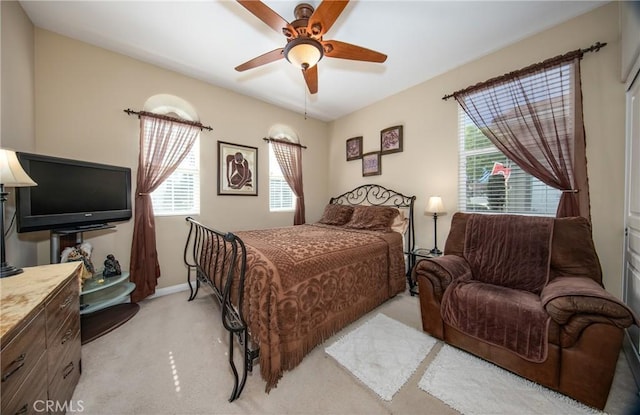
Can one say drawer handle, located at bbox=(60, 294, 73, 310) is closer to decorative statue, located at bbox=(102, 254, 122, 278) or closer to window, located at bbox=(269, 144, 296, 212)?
decorative statue, located at bbox=(102, 254, 122, 278)

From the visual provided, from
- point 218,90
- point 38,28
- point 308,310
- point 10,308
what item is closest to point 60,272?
point 10,308

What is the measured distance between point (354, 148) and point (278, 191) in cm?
166

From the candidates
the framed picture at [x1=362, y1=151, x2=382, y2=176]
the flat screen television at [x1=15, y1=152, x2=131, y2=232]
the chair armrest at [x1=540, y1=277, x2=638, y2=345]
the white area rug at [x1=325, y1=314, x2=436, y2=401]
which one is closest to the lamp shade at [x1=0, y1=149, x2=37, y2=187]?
the flat screen television at [x1=15, y1=152, x2=131, y2=232]

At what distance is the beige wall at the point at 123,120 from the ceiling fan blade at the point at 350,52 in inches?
81.6

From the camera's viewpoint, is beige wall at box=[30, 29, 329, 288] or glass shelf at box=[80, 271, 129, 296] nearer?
glass shelf at box=[80, 271, 129, 296]

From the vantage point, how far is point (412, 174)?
3324 mm

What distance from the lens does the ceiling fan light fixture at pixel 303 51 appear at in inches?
65.7

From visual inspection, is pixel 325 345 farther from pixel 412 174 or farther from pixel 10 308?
pixel 412 174

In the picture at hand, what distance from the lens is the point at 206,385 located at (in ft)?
4.78

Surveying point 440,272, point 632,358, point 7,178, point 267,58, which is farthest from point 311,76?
point 632,358

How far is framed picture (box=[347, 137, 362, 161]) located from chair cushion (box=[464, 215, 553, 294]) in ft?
7.84

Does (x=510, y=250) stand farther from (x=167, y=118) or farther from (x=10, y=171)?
(x=167, y=118)

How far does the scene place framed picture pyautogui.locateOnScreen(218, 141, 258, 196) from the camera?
129 inches

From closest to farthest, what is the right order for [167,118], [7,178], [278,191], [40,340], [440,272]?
[40,340], [7,178], [440,272], [167,118], [278,191]
